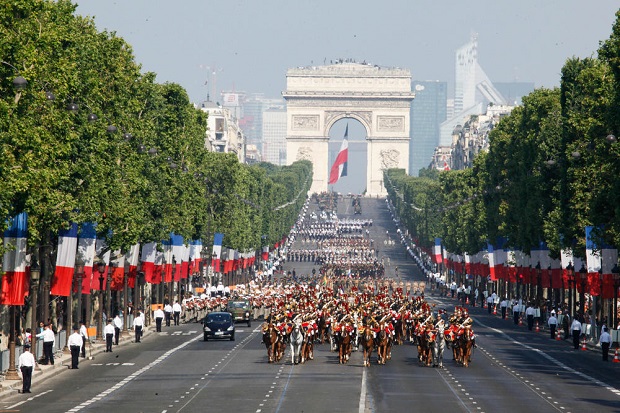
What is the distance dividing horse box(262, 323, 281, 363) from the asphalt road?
649 millimetres

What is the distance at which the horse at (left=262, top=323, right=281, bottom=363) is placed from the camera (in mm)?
66688

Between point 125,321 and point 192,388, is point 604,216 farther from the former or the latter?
point 192,388

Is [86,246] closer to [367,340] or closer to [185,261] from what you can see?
[367,340]

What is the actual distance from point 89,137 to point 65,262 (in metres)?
8.13

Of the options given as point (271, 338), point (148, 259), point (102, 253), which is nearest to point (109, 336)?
point (102, 253)

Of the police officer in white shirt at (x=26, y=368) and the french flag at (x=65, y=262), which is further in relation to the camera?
the french flag at (x=65, y=262)

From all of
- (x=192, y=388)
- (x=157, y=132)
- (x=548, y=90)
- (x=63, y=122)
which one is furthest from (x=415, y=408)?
(x=548, y=90)

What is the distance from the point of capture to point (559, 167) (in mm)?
104438

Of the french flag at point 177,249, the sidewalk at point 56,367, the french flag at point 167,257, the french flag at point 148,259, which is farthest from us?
the french flag at point 177,249

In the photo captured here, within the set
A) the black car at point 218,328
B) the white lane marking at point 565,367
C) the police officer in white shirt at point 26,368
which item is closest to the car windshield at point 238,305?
the white lane marking at point 565,367

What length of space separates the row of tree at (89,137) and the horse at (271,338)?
30.0 feet

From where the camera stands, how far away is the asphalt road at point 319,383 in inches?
1927

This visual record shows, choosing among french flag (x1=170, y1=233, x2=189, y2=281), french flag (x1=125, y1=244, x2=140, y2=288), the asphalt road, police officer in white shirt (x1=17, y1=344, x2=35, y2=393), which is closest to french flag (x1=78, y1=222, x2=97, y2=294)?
the asphalt road

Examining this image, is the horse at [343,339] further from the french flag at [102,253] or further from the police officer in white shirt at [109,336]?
the french flag at [102,253]
